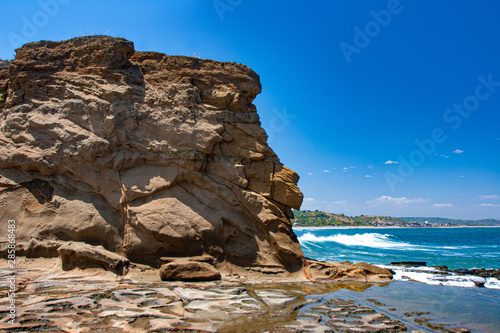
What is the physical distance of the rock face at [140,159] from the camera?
423 inches

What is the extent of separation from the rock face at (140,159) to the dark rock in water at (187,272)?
126 cm

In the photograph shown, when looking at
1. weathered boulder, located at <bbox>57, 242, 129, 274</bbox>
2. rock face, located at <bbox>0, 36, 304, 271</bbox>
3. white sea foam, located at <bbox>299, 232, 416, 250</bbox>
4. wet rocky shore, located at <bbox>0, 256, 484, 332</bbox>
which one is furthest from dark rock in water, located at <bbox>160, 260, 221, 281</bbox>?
white sea foam, located at <bbox>299, 232, 416, 250</bbox>

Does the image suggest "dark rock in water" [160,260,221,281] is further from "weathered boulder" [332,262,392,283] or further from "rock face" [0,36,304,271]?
"weathered boulder" [332,262,392,283]

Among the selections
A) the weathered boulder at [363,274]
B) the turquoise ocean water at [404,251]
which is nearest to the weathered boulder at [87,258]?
the weathered boulder at [363,274]

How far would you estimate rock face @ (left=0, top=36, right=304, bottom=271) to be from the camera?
35.2 feet

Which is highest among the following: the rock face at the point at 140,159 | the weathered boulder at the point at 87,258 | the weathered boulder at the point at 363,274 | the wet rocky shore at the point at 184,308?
the rock face at the point at 140,159

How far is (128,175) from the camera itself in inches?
447

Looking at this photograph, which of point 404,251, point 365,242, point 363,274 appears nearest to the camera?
point 363,274

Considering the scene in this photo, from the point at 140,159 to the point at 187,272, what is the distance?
4.56 meters

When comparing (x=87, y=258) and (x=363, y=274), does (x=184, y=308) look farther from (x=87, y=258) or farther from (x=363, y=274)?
(x=363, y=274)

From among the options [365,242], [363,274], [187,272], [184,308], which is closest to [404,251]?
[365,242]

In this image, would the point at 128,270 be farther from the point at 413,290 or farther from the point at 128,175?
the point at 413,290

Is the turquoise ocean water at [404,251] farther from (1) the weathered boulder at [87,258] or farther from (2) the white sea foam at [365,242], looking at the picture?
(1) the weathered boulder at [87,258]

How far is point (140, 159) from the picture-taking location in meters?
11.6
